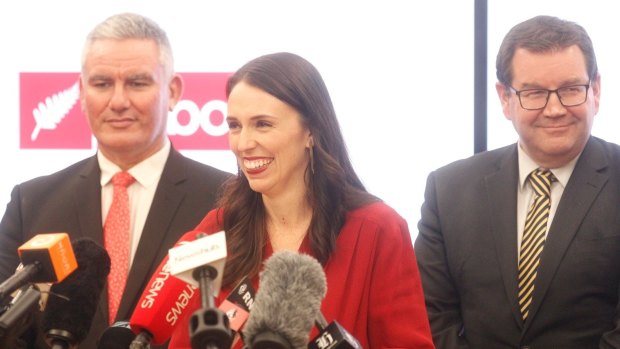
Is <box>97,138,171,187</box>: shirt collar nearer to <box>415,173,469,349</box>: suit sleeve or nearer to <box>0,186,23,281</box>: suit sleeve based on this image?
<box>0,186,23,281</box>: suit sleeve

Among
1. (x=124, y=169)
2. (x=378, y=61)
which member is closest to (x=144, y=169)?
(x=124, y=169)

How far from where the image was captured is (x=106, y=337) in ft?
7.25

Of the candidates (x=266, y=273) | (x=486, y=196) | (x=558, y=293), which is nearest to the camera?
(x=266, y=273)

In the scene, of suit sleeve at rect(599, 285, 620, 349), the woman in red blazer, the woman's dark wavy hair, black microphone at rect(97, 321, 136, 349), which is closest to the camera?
black microphone at rect(97, 321, 136, 349)

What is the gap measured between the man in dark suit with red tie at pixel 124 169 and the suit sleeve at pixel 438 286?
0.81 m

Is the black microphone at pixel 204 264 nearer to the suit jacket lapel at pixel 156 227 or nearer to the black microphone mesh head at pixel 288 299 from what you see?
the black microphone mesh head at pixel 288 299

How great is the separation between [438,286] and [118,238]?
1.19 m

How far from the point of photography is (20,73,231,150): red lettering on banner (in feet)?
16.1

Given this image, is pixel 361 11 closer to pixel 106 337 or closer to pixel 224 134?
pixel 224 134

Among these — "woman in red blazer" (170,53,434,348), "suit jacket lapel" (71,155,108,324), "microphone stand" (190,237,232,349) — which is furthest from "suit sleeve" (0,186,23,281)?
"microphone stand" (190,237,232,349)

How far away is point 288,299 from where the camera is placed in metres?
1.94

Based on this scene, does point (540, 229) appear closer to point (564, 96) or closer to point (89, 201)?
point (564, 96)

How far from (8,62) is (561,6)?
2744mm

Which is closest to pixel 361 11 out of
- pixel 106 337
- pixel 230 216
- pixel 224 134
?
pixel 224 134
